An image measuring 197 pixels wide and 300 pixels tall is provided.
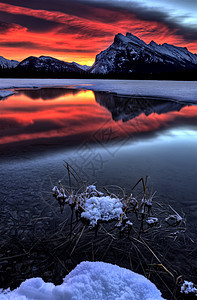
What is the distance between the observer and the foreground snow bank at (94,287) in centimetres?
187

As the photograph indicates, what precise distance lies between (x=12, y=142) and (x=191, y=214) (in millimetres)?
6152

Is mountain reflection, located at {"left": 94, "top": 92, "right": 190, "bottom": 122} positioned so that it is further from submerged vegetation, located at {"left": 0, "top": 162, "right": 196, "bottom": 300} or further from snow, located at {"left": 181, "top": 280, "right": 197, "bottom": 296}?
snow, located at {"left": 181, "top": 280, "right": 197, "bottom": 296}

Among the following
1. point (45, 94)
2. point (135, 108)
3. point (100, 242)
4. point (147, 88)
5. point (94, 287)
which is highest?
point (147, 88)

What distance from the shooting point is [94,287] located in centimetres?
196

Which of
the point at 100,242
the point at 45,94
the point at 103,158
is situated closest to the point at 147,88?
the point at 45,94

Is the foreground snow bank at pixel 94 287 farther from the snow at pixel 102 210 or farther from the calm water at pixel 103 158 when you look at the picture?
the calm water at pixel 103 158

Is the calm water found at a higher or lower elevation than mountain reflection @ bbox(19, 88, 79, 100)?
lower

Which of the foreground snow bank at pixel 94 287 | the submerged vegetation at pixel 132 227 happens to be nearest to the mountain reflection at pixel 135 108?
the submerged vegetation at pixel 132 227

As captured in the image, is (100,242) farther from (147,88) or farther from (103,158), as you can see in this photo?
(147,88)

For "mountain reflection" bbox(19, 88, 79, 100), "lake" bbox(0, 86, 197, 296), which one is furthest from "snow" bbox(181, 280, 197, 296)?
"mountain reflection" bbox(19, 88, 79, 100)

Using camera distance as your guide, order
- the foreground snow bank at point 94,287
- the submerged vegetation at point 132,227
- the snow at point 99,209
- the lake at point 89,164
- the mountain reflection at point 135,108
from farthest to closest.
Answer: the mountain reflection at point 135,108 < the lake at point 89,164 < the snow at point 99,209 < the submerged vegetation at point 132,227 < the foreground snow bank at point 94,287

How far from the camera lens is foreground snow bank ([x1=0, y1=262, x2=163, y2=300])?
6.14 feet

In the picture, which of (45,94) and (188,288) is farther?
(45,94)

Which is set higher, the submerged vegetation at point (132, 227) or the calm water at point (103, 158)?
the calm water at point (103, 158)
